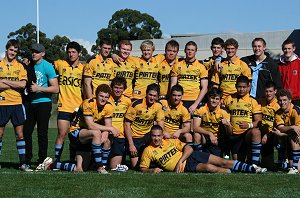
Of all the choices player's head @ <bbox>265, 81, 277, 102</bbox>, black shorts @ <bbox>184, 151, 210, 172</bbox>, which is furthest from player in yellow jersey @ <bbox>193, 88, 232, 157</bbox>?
player's head @ <bbox>265, 81, 277, 102</bbox>

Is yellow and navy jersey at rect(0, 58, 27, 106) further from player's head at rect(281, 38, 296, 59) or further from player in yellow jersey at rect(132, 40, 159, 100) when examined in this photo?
player's head at rect(281, 38, 296, 59)

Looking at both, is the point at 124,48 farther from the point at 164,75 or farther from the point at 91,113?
the point at 91,113

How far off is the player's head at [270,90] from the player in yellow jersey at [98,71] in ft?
8.62

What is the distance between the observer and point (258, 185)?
7637mm

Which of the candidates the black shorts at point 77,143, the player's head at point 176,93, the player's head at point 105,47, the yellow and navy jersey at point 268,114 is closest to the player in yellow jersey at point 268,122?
the yellow and navy jersey at point 268,114

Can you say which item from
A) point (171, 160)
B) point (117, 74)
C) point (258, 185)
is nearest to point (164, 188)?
point (258, 185)

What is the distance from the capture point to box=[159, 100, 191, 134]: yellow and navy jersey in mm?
9852

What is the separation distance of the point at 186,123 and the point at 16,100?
281 centimetres

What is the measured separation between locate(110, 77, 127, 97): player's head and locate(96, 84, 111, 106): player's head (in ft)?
0.88

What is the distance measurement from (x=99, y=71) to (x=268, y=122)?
9.71 feet

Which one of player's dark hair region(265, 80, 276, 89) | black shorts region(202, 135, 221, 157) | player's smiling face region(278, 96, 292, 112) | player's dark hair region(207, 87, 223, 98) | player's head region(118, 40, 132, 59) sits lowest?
black shorts region(202, 135, 221, 157)

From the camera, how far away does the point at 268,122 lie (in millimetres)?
9766

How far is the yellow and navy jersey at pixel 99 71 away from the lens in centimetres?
994

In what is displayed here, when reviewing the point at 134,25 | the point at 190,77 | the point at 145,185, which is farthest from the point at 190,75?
the point at 134,25
